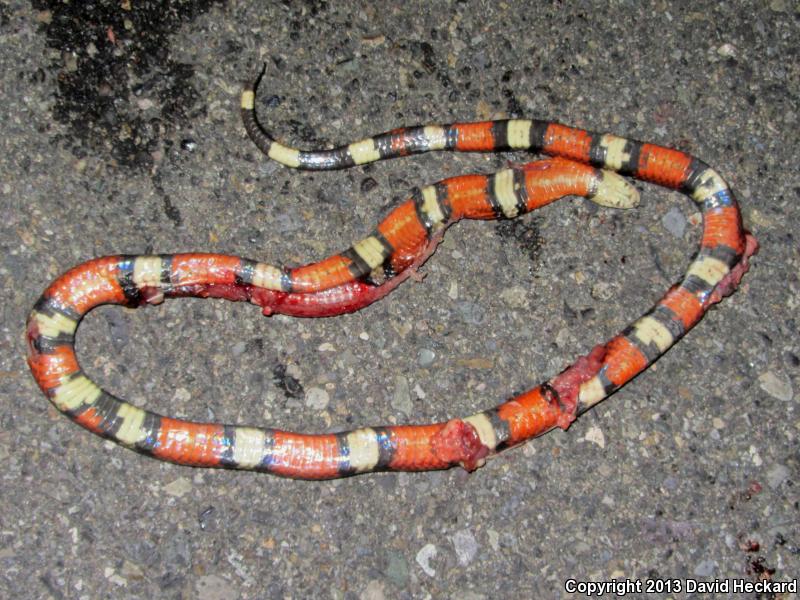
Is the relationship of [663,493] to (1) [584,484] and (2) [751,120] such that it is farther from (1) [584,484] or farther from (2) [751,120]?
(2) [751,120]

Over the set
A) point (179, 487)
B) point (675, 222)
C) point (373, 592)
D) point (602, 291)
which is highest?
point (675, 222)

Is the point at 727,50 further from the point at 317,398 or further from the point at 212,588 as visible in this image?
the point at 212,588

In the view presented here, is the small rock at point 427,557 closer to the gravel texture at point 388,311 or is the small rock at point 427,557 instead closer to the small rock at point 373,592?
the gravel texture at point 388,311

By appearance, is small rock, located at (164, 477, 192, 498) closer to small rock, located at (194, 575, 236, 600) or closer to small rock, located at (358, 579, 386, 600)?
small rock, located at (194, 575, 236, 600)

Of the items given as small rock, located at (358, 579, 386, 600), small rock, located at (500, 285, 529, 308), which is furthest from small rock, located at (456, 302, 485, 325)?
small rock, located at (358, 579, 386, 600)

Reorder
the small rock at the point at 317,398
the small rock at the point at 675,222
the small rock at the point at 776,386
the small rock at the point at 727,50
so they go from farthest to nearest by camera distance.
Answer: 1. the small rock at the point at 727,50
2. the small rock at the point at 675,222
3. the small rock at the point at 776,386
4. the small rock at the point at 317,398

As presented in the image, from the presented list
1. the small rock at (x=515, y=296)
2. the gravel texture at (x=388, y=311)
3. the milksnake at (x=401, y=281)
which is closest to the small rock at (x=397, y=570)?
the gravel texture at (x=388, y=311)

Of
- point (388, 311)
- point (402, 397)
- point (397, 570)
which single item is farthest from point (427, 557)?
point (388, 311)
